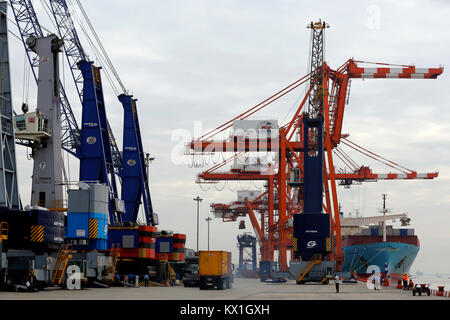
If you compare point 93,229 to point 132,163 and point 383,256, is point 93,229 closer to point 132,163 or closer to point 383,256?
point 132,163

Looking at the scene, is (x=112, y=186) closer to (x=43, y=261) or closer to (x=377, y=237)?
(x=43, y=261)

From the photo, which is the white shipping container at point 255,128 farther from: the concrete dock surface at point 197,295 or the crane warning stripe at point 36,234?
the crane warning stripe at point 36,234

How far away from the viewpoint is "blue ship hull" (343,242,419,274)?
91312 mm

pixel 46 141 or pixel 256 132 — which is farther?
pixel 256 132

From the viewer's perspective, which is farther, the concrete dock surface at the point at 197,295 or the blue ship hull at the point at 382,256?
the blue ship hull at the point at 382,256

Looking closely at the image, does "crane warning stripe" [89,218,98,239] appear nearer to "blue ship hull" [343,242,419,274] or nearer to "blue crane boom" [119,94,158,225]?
"blue crane boom" [119,94,158,225]

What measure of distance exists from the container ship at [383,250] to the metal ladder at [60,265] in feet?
176

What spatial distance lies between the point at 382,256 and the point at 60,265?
57.7 metres

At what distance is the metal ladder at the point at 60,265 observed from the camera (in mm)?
43812

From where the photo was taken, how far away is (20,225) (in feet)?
136

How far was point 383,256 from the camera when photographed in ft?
299

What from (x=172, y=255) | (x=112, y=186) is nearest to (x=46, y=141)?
(x=112, y=186)

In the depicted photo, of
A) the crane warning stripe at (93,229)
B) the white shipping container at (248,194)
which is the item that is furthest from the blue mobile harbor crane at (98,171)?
the white shipping container at (248,194)

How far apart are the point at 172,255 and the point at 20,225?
35.2 m
